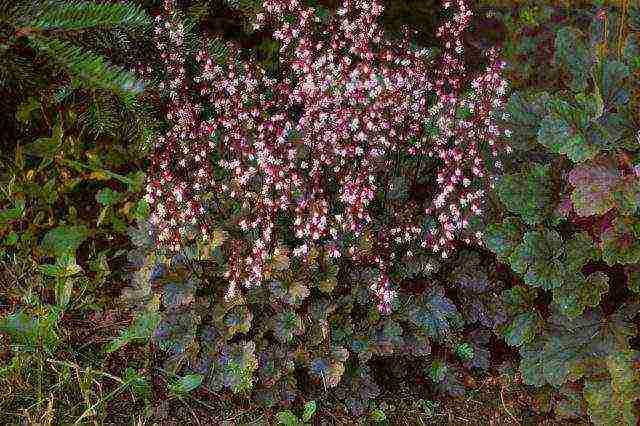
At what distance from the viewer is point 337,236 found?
271 centimetres

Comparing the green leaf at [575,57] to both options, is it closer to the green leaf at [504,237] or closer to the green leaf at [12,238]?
the green leaf at [504,237]

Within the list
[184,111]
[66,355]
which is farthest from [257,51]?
[66,355]

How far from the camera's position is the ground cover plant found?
8.17 ft

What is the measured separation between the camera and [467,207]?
2.77 meters

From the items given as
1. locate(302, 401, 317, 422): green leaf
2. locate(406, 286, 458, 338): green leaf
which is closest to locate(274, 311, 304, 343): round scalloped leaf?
locate(302, 401, 317, 422): green leaf

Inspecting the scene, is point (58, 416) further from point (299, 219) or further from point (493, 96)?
point (493, 96)

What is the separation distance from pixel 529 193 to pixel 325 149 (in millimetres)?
650

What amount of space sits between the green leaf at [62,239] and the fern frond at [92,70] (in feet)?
3.20

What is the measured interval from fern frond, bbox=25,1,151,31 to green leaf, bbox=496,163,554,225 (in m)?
1.24

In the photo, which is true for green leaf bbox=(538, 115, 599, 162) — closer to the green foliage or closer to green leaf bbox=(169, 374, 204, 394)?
the green foliage

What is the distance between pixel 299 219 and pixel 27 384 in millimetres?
1112

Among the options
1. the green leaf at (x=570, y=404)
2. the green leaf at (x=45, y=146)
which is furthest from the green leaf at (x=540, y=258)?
the green leaf at (x=45, y=146)

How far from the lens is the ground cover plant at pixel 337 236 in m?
2.49

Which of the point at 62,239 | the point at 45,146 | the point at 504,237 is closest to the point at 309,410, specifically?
the point at 504,237
